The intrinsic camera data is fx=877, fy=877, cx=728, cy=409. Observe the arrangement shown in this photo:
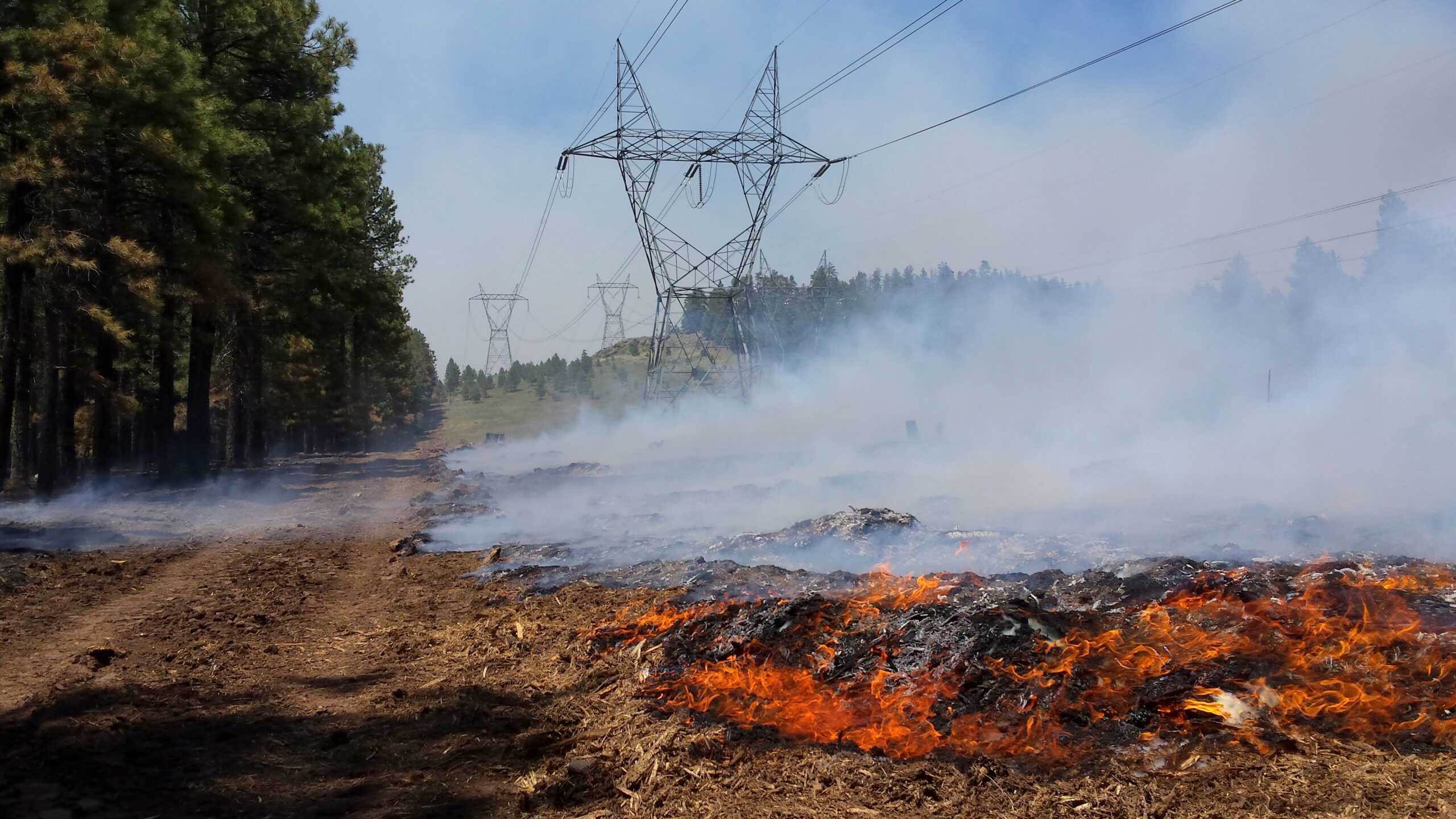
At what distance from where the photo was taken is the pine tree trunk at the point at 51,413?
21.1m

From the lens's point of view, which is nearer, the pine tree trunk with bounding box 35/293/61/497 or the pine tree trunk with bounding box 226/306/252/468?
the pine tree trunk with bounding box 35/293/61/497

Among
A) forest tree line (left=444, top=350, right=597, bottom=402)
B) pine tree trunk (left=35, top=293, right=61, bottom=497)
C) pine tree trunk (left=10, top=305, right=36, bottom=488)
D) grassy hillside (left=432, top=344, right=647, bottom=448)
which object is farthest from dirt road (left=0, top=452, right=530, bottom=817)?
forest tree line (left=444, top=350, right=597, bottom=402)

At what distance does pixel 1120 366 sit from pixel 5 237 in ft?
114

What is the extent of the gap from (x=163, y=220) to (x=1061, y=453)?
2488cm

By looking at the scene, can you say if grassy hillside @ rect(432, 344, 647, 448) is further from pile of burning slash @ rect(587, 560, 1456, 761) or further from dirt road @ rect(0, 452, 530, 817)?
pile of burning slash @ rect(587, 560, 1456, 761)

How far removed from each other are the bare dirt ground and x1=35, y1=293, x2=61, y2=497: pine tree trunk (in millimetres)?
12690

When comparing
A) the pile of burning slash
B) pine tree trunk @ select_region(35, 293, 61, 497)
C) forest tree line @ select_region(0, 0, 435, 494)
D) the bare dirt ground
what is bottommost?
the bare dirt ground

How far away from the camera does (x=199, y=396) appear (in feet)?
91.0

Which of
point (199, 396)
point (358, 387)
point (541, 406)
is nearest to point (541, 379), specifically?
point (541, 406)

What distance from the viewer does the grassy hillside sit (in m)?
76.4

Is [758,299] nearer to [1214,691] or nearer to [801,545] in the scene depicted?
[801,545]

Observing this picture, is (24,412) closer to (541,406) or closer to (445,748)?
(445,748)

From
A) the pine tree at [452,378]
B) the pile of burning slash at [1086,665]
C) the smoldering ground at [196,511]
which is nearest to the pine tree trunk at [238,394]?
the smoldering ground at [196,511]

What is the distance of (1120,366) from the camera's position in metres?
34.4
